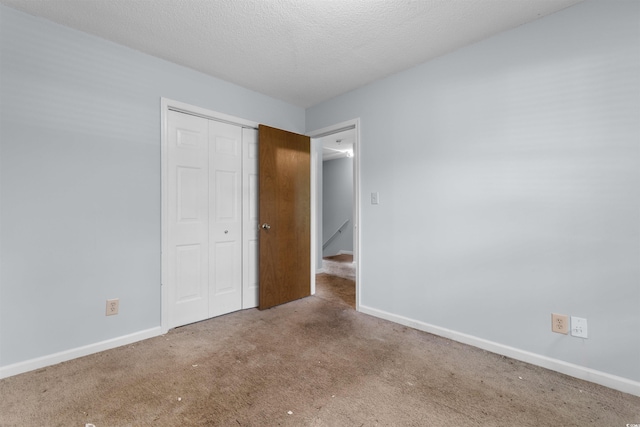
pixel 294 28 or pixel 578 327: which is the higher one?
pixel 294 28

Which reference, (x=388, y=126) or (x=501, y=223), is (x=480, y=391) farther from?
(x=388, y=126)

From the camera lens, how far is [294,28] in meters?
2.03

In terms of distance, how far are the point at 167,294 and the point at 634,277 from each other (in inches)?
134

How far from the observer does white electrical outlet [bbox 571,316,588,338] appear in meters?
1.76

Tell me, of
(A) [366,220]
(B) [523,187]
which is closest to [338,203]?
(A) [366,220]

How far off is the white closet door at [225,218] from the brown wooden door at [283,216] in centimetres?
25

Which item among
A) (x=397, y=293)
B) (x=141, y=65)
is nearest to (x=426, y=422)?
(x=397, y=293)

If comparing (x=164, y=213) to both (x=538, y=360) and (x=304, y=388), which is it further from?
(x=538, y=360)

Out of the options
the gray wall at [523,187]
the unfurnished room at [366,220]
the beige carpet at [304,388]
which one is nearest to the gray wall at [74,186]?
the unfurnished room at [366,220]

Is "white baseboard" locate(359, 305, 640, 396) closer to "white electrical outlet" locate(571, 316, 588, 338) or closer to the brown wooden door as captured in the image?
"white electrical outlet" locate(571, 316, 588, 338)

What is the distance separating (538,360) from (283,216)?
102 inches

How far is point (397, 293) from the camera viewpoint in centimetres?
270

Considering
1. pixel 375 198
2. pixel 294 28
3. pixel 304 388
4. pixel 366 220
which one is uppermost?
pixel 294 28

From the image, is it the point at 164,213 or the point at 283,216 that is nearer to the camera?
the point at 164,213
